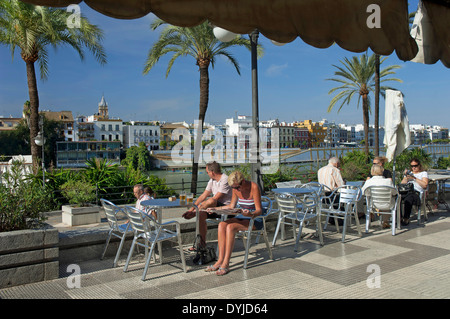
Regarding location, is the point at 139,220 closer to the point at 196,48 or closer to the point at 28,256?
the point at 28,256

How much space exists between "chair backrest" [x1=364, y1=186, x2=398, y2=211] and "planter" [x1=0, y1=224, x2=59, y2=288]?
5060 mm

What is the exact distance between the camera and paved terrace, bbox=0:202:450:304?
13.1ft

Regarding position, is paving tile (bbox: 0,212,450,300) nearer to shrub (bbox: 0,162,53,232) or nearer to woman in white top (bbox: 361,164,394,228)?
shrub (bbox: 0,162,53,232)

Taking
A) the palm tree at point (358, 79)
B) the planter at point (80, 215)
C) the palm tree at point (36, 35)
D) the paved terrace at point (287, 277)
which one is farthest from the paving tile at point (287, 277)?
the palm tree at point (358, 79)

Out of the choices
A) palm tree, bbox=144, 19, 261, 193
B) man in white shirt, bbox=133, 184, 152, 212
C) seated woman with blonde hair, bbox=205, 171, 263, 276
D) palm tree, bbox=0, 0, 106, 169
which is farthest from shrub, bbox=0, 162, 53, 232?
palm tree, bbox=144, 19, 261, 193

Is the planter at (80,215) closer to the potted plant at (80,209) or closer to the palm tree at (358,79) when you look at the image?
the potted plant at (80,209)

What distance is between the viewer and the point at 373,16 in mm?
2662

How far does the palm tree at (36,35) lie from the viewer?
52.5ft

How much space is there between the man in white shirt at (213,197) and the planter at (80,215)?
4.66m

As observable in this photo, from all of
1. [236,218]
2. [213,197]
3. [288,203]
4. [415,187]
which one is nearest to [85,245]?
[213,197]

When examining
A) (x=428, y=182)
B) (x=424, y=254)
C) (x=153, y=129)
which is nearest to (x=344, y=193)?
(x=424, y=254)

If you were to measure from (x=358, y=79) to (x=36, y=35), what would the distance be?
67.6ft

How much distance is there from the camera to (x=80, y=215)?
9.22 metres
